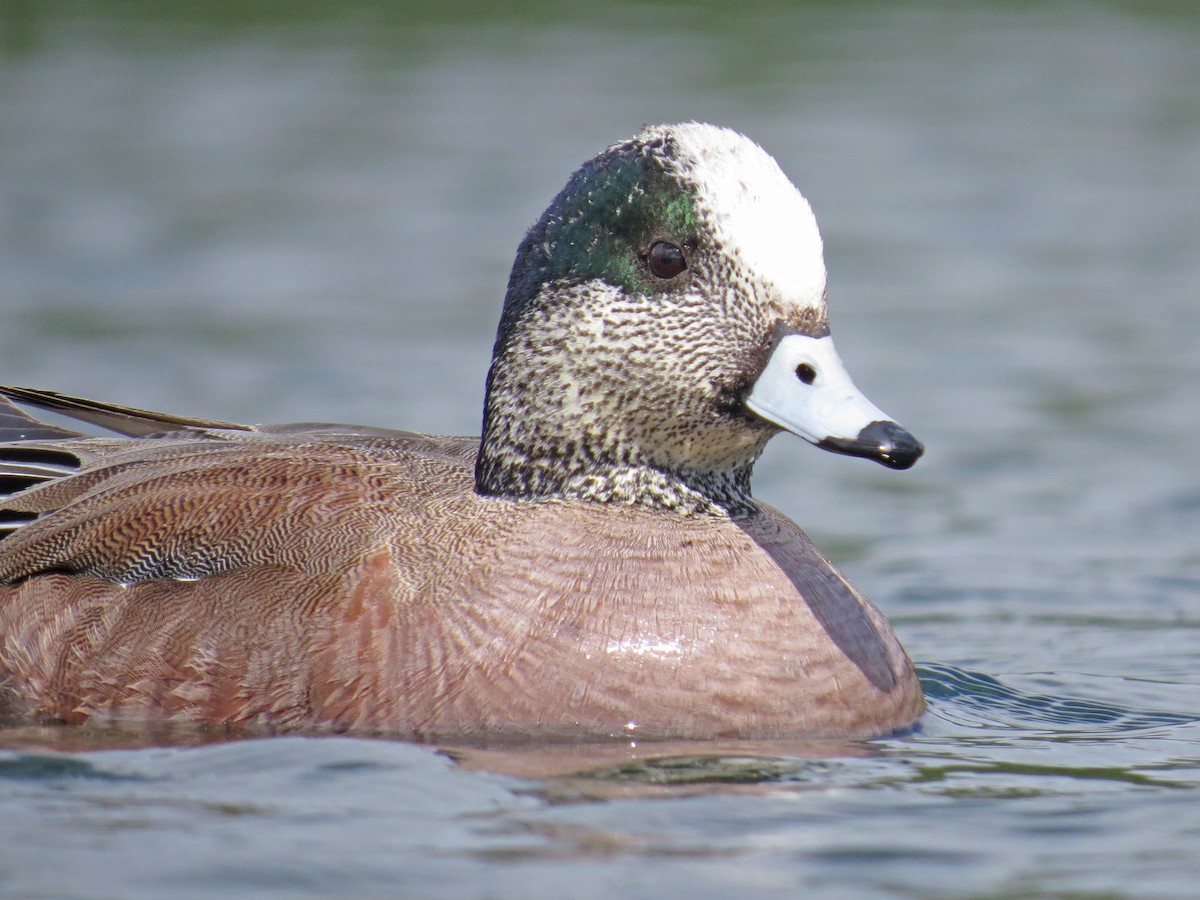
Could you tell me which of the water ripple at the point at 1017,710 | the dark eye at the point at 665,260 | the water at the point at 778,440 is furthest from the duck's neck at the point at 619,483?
the water ripple at the point at 1017,710

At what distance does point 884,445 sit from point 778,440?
5.09 m

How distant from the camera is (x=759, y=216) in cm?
553

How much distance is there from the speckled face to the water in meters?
0.88

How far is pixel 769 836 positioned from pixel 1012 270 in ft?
27.3

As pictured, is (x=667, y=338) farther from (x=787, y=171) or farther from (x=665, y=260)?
(x=787, y=171)

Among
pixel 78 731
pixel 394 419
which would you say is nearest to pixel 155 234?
pixel 394 419

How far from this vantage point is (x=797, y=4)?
1866 centimetres

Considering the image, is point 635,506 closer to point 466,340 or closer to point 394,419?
point 394,419

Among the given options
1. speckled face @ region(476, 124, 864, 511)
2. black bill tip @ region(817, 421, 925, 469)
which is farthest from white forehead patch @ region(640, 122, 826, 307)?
black bill tip @ region(817, 421, 925, 469)

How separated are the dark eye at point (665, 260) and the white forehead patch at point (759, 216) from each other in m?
0.14

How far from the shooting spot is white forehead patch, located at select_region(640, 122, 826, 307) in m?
5.51

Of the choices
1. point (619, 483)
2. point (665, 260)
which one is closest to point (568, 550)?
point (619, 483)

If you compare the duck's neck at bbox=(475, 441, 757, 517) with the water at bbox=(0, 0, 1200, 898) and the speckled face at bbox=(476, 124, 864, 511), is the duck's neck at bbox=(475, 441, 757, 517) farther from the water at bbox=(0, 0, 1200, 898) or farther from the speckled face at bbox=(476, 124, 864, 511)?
the water at bbox=(0, 0, 1200, 898)

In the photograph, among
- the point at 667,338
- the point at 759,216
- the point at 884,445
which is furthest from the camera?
the point at 667,338
